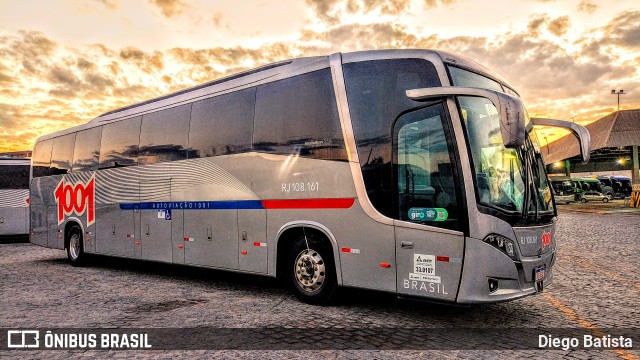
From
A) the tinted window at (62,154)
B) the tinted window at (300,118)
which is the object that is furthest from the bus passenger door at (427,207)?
the tinted window at (62,154)

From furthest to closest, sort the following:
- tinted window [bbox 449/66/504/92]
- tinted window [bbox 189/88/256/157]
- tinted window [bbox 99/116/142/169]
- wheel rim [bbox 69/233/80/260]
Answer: wheel rim [bbox 69/233/80/260], tinted window [bbox 99/116/142/169], tinted window [bbox 189/88/256/157], tinted window [bbox 449/66/504/92]

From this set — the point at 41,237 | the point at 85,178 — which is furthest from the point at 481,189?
the point at 41,237

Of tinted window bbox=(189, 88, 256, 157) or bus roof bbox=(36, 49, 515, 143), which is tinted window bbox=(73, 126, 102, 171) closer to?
bus roof bbox=(36, 49, 515, 143)

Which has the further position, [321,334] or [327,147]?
[327,147]

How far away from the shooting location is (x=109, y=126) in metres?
12.3

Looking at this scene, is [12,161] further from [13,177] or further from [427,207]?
[427,207]

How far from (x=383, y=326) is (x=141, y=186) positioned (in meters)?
6.78

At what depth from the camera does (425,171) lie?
6246mm

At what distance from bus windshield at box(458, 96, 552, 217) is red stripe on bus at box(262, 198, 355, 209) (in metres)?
1.75

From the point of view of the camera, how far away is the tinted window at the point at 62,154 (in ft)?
45.0

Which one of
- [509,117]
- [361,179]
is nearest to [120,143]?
[361,179]

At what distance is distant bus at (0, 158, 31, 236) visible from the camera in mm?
20375

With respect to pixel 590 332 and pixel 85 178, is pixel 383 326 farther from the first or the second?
pixel 85 178

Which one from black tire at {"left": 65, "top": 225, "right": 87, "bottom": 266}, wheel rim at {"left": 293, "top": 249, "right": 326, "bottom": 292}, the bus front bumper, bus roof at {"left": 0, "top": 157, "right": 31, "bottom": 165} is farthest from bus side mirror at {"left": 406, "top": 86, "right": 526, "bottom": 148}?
bus roof at {"left": 0, "top": 157, "right": 31, "bottom": 165}
